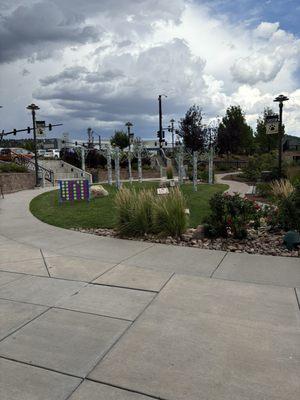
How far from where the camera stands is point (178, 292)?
463 cm

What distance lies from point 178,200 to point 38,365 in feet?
18.1

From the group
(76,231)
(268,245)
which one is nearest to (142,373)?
(268,245)

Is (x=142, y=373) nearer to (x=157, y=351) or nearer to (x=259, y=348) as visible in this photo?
(x=157, y=351)

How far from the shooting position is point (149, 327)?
144 inches

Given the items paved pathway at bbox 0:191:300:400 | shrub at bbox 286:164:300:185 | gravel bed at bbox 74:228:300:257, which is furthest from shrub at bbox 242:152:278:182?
paved pathway at bbox 0:191:300:400

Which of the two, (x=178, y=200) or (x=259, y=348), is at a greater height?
(x=178, y=200)

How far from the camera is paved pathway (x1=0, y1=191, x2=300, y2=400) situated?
9.01 feet

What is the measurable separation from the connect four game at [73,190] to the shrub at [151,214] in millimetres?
7046

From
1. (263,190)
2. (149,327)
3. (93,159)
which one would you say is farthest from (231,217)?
(93,159)

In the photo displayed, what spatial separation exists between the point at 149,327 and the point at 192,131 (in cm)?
4108

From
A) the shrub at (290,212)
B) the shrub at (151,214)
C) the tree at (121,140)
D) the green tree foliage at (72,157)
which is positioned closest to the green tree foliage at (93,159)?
the green tree foliage at (72,157)

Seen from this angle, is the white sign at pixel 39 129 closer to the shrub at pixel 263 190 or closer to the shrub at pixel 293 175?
the shrub at pixel 263 190

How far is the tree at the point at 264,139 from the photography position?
48.5m

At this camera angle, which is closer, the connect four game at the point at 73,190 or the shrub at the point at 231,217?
the shrub at the point at 231,217
